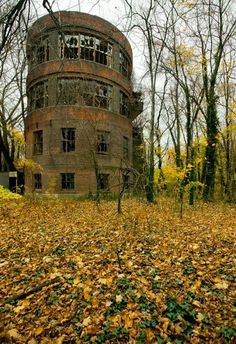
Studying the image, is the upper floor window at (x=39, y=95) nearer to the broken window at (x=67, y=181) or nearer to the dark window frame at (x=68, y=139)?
the dark window frame at (x=68, y=139)

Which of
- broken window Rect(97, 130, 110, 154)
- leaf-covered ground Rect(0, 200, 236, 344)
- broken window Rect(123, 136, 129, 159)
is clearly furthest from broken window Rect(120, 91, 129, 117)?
leaf-covered ground Rect(0, 200, 236, 344)

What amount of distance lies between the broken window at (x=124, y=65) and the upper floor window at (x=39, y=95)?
7.27m

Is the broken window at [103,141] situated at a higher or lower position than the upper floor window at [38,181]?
higher

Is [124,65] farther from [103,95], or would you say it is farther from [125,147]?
[125,147]

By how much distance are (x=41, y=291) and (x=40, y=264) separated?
1.39 meters

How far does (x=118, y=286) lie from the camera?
5.15m

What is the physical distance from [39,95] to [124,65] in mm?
8489

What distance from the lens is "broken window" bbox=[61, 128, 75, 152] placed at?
2361 centimetres

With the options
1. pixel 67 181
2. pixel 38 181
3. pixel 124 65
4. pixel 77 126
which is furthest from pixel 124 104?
pixel 38 181

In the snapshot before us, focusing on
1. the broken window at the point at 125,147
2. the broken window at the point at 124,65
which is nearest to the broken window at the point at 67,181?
the broken window at the point at 125,147

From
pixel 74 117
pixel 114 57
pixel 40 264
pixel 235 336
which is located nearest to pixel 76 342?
pixel 235 336

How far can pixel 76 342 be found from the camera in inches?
147

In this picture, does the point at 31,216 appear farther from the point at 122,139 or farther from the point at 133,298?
the point at 122,139

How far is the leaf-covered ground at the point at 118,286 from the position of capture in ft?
12.9
